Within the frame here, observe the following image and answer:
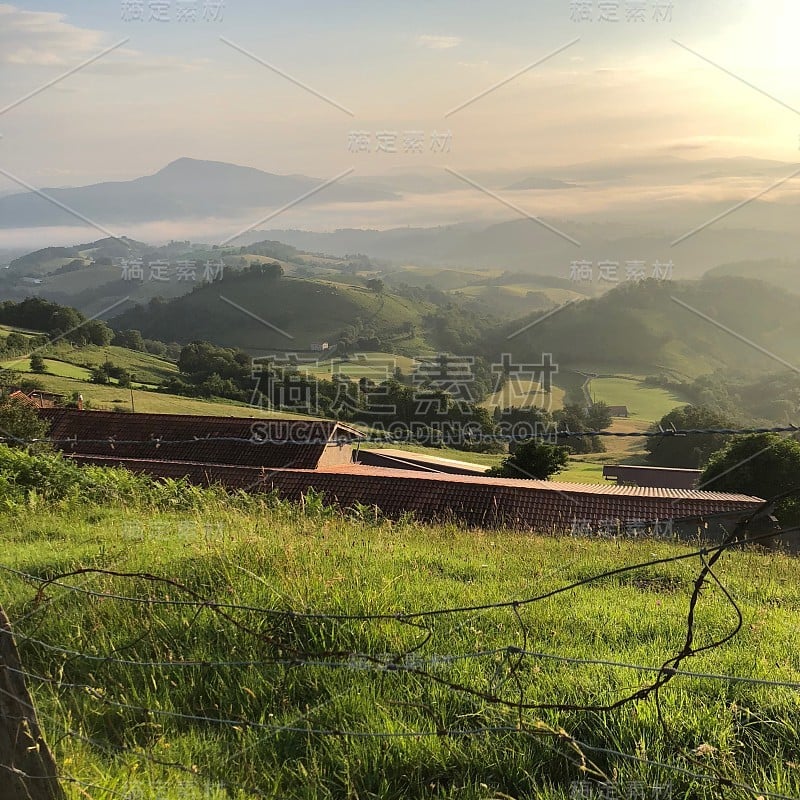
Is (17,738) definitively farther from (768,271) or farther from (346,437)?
(768,271)

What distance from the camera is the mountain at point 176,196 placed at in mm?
72375

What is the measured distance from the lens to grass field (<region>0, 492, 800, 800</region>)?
99.4 inches

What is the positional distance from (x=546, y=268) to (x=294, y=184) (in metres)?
49.0

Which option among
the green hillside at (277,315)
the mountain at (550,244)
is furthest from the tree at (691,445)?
the green hillside at (277,315)

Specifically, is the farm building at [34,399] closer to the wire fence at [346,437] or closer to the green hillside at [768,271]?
the wire fence at [346,437]

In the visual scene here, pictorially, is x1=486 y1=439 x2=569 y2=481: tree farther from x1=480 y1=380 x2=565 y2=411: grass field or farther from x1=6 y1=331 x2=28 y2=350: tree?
x1=6 y1=331 x2=28 y2=350: tree

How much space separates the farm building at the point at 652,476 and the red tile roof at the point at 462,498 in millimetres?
24673

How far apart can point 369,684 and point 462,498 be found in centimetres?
1179

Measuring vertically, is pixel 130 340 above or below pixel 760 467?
above

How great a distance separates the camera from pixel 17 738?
209 centimetres

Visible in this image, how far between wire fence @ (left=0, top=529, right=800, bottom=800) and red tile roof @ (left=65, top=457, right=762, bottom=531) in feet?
32.6

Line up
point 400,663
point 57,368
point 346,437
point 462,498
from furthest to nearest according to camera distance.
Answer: point 57,368, point 346,437, point 462,498, point 400,663

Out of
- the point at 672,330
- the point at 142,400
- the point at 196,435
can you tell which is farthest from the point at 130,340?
the point at 672,330

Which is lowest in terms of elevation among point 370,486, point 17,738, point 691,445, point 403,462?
point 691,445
